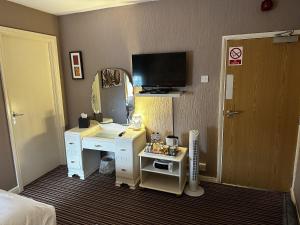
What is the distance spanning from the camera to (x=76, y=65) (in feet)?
11.3

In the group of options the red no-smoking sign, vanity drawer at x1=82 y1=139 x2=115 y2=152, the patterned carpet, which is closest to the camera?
the patterned carpet

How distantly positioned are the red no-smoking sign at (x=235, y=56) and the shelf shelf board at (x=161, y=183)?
168 cm

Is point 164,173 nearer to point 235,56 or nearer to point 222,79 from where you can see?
point 222,79

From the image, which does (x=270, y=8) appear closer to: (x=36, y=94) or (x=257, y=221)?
(x=257, y=221)

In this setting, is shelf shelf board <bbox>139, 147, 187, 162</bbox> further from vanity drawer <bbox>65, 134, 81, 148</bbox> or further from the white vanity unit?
vanity drawer <bbox>65, 134, 81, 148</bbox>

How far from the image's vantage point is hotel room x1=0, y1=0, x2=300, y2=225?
2.48 metres

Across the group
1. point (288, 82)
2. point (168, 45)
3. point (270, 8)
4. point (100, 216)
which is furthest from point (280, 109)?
point (100, 216)

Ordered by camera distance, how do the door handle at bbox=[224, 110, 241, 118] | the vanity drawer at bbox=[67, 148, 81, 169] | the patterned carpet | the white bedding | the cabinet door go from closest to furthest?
the white bedding → the patterned carpet → the door handle at bbox=[224, 110, 241, 118] → the cabinet door → the vanity drawer at bbox=[67, 148, 81, 169]

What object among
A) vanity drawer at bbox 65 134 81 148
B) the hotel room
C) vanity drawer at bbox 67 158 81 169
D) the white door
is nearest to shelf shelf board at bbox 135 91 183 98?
the hotel room

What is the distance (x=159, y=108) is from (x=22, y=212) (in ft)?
6.62

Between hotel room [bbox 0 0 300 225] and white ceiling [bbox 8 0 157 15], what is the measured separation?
0.08 ft

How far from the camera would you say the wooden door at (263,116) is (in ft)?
8.15

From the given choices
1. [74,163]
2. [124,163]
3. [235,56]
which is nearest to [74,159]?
[74,163]

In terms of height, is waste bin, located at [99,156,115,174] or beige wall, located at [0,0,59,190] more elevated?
beige wall, located at [0,0,59,190]
